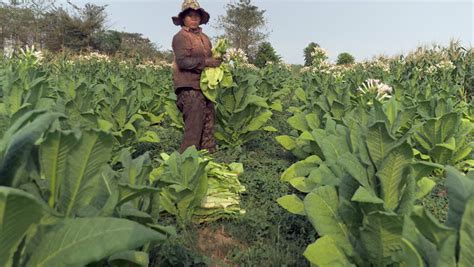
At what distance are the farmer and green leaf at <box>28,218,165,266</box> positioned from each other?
4.38 meters

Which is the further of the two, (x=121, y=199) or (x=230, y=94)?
(x=230, y=94)

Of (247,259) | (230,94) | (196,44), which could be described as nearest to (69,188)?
(247,259)

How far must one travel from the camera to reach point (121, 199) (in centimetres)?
158

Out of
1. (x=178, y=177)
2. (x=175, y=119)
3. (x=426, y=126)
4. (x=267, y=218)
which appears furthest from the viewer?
(x=175, y=119)

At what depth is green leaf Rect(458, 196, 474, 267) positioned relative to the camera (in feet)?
4.02

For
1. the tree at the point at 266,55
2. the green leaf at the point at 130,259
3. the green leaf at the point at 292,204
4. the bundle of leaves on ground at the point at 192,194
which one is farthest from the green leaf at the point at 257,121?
the tree at the point at 266,55

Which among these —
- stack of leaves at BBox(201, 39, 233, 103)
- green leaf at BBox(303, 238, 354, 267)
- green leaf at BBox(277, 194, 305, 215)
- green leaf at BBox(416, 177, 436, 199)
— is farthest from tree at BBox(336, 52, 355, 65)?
green leaf at BBox(303, 238, 354, 267)

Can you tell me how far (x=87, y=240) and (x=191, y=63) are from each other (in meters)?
4.43

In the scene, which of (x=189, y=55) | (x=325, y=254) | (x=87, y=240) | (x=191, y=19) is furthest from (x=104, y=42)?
(x=87, y=240)

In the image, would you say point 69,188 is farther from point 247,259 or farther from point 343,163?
point 247,259

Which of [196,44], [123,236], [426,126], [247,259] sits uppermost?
[196,44]

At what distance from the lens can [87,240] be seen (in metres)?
1.12

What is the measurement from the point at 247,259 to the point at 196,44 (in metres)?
3.10

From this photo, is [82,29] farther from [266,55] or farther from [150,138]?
[150,138]
